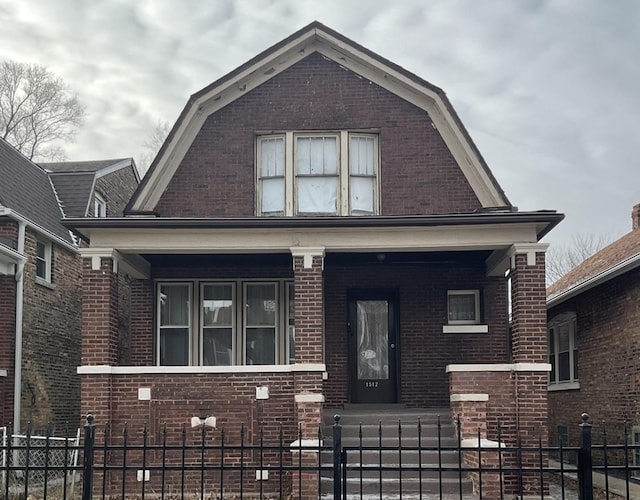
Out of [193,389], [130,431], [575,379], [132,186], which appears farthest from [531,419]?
[132,186]

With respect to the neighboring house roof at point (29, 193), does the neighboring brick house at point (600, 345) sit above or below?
below

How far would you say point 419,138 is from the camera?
14.0 m

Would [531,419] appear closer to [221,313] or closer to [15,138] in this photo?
[221,313]

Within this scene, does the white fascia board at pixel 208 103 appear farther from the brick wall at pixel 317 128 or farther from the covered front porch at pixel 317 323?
the covered front porch at pixel 317 323

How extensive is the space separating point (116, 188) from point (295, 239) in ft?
37.9

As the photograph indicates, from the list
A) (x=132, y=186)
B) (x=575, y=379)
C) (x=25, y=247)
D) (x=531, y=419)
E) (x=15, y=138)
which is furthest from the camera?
(x=15, y=138)

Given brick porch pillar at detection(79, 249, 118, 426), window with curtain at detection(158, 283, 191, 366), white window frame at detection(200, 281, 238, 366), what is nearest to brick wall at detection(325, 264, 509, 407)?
white window frame at detection(200, 281, 238, 366)

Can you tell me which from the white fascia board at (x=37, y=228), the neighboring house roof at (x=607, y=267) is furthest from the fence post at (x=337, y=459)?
the white fascia board at (x=37, y=228)

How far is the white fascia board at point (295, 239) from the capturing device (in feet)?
38.5

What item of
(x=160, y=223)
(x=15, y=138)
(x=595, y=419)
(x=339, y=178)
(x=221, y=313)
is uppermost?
(x=15, y=138)

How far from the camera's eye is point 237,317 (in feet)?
47.2

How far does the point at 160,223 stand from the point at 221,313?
10.9 feet

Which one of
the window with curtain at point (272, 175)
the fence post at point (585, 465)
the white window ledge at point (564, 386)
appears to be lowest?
the fence post at point (585, 465)

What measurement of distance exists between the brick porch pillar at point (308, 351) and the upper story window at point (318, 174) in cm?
235
